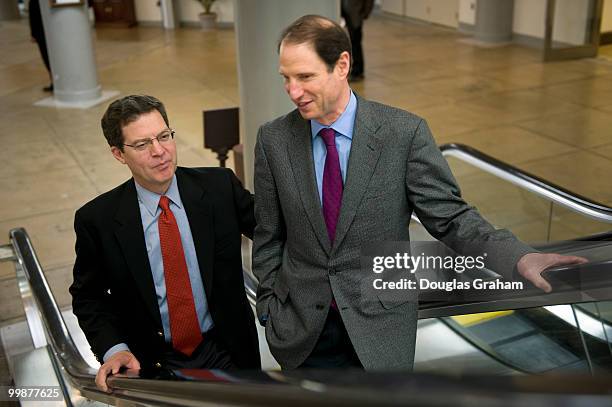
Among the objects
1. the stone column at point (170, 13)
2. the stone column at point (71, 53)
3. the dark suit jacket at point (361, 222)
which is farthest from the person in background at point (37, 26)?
the dark suit jacket at point (361, 222)

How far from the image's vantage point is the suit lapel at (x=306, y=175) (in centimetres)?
207

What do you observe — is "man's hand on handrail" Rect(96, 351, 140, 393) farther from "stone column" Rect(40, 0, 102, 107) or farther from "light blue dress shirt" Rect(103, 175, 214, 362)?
"stone column" Rect(40, 0, 102, 107)

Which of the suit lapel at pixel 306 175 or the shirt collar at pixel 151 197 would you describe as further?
the shirt collar at pixel 151 197

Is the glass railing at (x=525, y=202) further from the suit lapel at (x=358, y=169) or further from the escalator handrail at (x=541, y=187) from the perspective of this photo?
the suit lapel at (x=358, y=169)

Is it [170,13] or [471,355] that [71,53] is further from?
[471,355]

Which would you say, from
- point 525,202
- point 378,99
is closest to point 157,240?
point 525,202

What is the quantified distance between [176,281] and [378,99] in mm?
8495

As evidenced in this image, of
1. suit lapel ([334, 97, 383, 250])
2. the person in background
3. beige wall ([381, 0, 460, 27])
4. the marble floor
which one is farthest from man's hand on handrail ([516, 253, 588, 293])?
beige wall ([381, 0, 460, 27])

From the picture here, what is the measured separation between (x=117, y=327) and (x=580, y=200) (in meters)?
3.02

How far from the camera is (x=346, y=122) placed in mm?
2082

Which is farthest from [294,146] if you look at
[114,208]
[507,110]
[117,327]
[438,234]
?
[507,110]

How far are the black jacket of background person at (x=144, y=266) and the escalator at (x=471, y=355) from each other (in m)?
0.24

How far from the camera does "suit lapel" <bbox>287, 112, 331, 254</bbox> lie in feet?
6.80

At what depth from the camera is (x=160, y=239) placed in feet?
7.75
